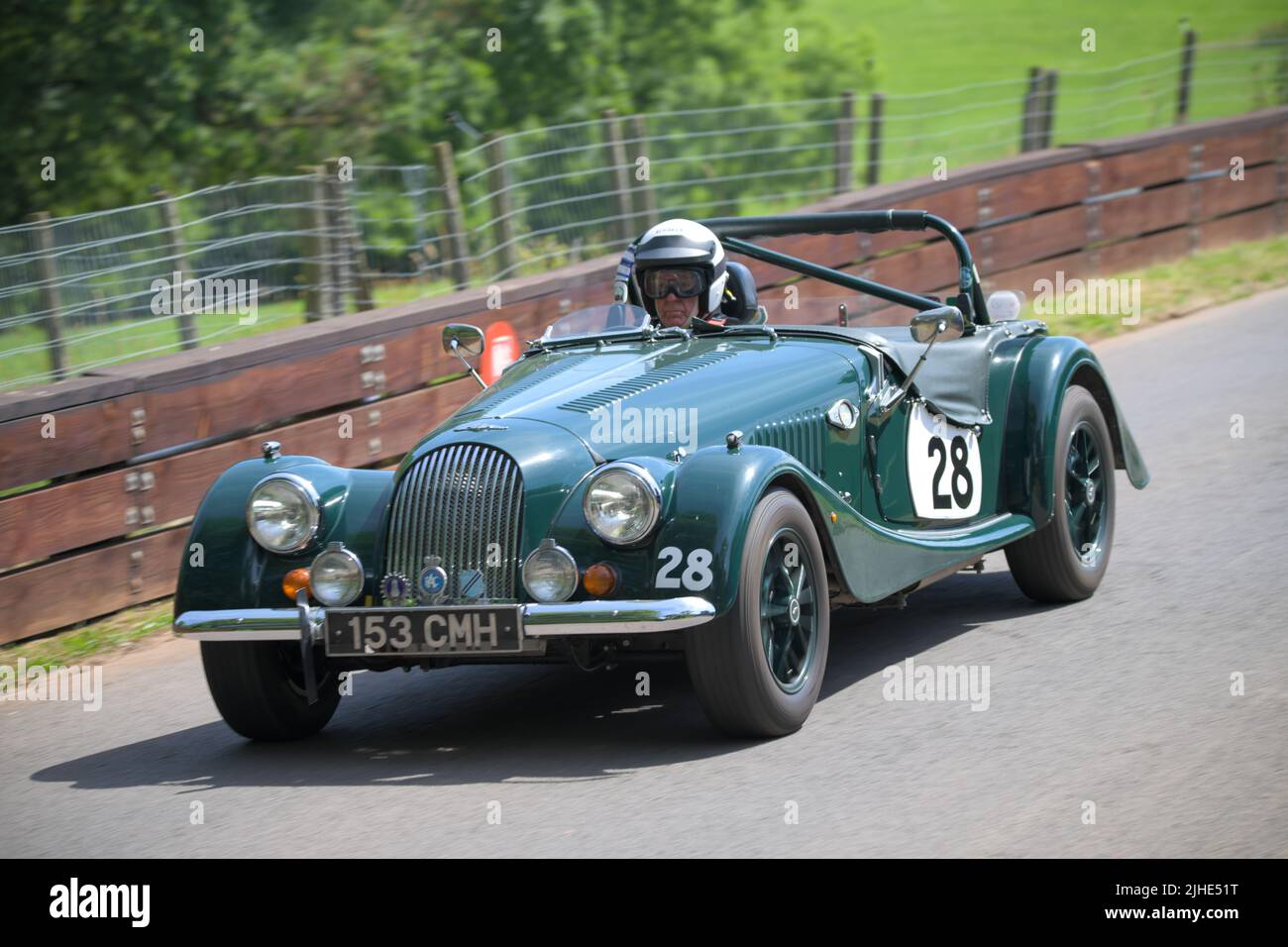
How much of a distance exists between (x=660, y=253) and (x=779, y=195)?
909cm

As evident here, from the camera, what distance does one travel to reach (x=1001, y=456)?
23.8 feet

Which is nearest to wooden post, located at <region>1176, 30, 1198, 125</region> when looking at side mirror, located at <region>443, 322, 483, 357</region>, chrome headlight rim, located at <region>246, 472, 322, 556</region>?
side mirror, located at <region>443, 322, 483, 357</region>

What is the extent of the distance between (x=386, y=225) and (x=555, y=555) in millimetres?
6574

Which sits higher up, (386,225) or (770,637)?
(386,225)

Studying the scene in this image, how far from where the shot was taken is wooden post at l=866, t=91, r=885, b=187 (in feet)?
50.1

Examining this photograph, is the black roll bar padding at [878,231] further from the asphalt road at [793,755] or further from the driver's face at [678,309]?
the asphalt road at [793,755]

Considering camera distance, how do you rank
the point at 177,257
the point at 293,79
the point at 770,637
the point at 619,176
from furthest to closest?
the point at 293,79
the point at 619,176
the point at 177,257
the point at 770,637

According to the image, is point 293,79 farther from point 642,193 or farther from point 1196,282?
point 1196,282

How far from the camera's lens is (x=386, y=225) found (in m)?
11.6

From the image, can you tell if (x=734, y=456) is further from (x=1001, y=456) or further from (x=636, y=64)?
(x=636, y=64)

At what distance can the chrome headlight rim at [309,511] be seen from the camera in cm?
588

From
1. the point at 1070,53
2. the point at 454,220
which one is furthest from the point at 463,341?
the point at 1070,53

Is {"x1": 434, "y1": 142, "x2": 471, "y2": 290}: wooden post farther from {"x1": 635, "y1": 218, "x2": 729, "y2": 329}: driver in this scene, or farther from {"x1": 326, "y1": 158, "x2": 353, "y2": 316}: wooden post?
{"x1": 635, "y1": 218, "x2": 729, "y2": 329}: driver
